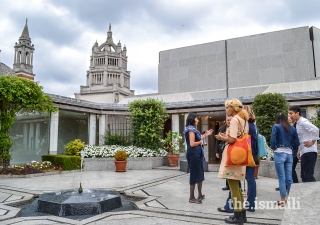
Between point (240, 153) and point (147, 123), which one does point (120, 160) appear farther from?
point (240, 153)

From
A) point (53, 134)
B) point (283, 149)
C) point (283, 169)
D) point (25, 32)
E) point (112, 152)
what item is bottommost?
point (112, 152)

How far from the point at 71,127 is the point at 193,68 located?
9289mm

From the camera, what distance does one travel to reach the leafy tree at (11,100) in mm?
9280

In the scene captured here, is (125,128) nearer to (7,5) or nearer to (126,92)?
(7,5)

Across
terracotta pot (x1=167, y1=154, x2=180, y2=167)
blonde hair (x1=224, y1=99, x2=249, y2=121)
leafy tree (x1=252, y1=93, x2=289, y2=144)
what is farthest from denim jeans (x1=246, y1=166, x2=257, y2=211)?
terracotta pot (x1=167, y1=154, x2=180, y2=167)

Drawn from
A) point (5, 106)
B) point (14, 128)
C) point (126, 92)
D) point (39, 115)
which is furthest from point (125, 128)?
point (126, 92)

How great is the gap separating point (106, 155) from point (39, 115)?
13.6 feet

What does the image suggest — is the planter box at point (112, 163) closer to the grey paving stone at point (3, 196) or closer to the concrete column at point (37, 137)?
the concrete column at point (37, 137)

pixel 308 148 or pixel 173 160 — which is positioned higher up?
pixel 308 148

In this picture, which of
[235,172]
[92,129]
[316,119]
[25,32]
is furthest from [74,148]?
[25,32]

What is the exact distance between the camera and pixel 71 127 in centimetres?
1412

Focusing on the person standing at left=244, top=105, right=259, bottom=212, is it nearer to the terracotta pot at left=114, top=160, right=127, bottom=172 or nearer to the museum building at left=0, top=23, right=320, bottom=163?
the terracotta pot at left=114, top=160, right=127, bottom=172

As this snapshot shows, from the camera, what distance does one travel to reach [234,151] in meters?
3.26

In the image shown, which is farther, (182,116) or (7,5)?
(182,116)
